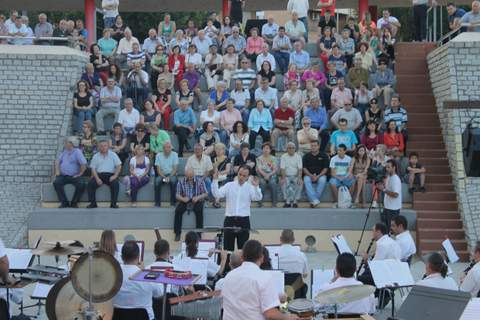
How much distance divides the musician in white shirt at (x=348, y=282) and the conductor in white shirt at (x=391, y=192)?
26.6 feet

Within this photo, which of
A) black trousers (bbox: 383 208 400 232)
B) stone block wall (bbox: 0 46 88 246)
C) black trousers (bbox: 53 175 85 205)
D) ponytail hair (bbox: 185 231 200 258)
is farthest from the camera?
stone block wall (bbox: 0 46 88 246)

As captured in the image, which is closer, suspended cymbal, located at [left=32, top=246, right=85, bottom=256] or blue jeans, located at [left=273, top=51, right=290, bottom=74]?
suspended cymbal, located at [left=32, top=246, right=85, bottom=256]

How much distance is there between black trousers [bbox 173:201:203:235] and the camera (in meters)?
18.9

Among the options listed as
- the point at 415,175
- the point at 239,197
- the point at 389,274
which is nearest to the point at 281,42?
the point at 415,175

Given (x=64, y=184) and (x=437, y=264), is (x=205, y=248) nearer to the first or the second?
(x=437, y=264)

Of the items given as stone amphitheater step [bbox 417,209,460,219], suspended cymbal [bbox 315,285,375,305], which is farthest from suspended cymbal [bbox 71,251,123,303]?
stone amphitheater step [bbox 417,209,460,219]

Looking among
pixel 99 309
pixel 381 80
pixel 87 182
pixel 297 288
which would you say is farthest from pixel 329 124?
pixel 99 309

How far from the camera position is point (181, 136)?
20656 mm

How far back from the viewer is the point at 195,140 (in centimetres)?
2098

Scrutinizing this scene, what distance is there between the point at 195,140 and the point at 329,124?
3.06m

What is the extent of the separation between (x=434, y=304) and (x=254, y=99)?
1394 cm

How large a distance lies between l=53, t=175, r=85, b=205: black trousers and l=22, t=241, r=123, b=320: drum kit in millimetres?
9717

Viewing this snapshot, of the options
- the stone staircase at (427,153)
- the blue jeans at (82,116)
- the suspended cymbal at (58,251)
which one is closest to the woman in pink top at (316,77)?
the stone staircase at (427,153)

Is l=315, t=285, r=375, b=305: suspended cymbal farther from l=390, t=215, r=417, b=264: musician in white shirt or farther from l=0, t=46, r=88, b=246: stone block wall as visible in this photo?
l=0, t=46, r=88, b=246: stone block wall
